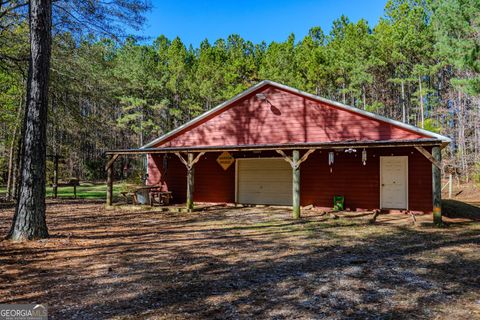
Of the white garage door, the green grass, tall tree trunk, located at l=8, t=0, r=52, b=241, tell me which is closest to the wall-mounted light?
the white garage door

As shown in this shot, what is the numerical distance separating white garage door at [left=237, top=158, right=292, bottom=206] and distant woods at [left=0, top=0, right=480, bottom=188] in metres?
7.40

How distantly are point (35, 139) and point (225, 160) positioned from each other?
8950 millimetres

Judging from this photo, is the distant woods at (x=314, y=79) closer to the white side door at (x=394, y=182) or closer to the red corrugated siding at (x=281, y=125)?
the red corrugated siding at (x=281, y=125)

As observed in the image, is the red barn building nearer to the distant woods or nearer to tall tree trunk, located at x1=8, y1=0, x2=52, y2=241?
the distant woods

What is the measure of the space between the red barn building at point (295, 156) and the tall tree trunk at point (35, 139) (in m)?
6.19

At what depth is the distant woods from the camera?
1669cm

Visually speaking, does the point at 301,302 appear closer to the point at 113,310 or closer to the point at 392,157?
the point at 113,310

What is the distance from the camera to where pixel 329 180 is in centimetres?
1370

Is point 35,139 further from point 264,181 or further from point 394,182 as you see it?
point 394,182

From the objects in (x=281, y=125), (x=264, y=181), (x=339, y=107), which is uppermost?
(x=339, y=107)

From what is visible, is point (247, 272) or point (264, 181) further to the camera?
point (264, 181)

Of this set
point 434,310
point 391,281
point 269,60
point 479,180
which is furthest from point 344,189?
point 269,60

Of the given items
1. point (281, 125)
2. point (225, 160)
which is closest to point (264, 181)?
point (225, 160)

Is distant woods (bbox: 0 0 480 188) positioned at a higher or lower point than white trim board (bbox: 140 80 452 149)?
higher
